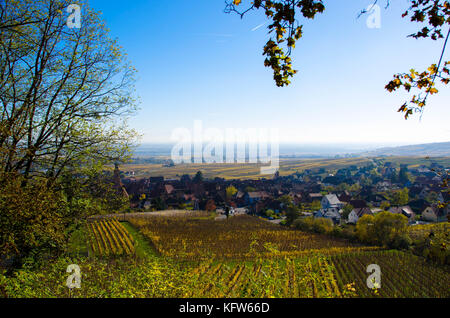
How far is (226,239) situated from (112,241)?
1261 centimetres

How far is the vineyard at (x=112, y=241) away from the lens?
73.5 ft

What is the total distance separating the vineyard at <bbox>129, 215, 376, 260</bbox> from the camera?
25.1 metres

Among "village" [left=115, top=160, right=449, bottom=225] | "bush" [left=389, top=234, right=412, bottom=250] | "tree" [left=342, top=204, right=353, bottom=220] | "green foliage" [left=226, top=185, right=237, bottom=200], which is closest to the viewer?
"bush" [left=389, top=234, right=412, bottom=250]

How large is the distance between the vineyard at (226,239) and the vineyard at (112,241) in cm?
238

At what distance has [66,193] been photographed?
26.5 feet

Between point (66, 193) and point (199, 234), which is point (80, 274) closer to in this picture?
point (66, 193)

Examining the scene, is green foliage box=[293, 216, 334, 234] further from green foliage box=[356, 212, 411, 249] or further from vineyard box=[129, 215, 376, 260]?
green foliage box=[356, 212, 411, 249]

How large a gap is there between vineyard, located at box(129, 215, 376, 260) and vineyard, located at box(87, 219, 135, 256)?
2382 millimetres

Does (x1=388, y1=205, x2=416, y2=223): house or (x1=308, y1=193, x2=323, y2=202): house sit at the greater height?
(x1=388, y1=205, x2=416, y2=223): house

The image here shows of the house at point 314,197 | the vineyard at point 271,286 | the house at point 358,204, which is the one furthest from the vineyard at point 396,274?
the house at point 314,197

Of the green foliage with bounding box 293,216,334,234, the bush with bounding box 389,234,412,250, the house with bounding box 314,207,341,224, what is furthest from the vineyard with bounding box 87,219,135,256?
the house with bounding box 314,207,341,224

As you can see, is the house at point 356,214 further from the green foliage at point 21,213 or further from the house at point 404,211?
the green foliage at point 21,213

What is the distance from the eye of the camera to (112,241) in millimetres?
26516
